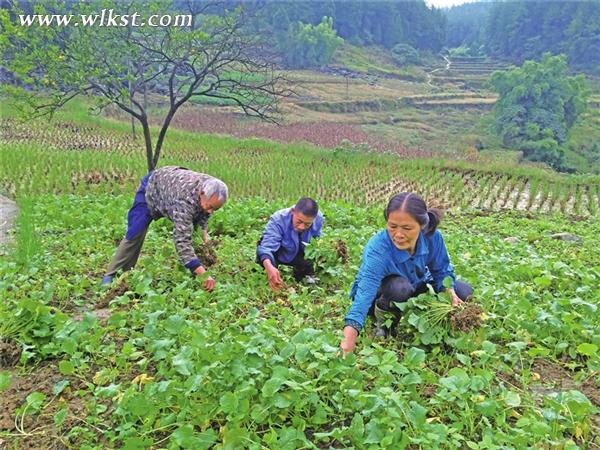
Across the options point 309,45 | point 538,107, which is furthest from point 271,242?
point 309,45

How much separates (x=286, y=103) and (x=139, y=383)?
3713 centimetres

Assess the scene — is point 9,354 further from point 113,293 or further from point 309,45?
point 309,45

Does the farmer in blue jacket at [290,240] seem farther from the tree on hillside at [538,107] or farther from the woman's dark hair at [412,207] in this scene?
the tree on hillside at [538,107]

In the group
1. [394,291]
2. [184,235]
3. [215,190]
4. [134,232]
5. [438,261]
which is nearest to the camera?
[394,291]

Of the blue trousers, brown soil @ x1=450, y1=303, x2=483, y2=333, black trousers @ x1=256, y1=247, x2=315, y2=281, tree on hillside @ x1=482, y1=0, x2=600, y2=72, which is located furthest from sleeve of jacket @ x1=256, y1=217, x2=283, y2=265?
tree on hillside @ x1=482, y1=0, x2=600, y2=72

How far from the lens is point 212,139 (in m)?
19.2

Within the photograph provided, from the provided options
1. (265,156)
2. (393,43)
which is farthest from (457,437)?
(393,43)

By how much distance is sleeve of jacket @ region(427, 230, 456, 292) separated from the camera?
123 inches

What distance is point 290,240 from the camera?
14.4 feet

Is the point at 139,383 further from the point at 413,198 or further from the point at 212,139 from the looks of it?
the point at 212,139

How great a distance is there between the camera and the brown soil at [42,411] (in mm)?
2395

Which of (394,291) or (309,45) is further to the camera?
(309,45)

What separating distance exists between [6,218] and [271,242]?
5.18 metres

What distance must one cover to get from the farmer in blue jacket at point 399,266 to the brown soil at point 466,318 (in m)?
0.10
